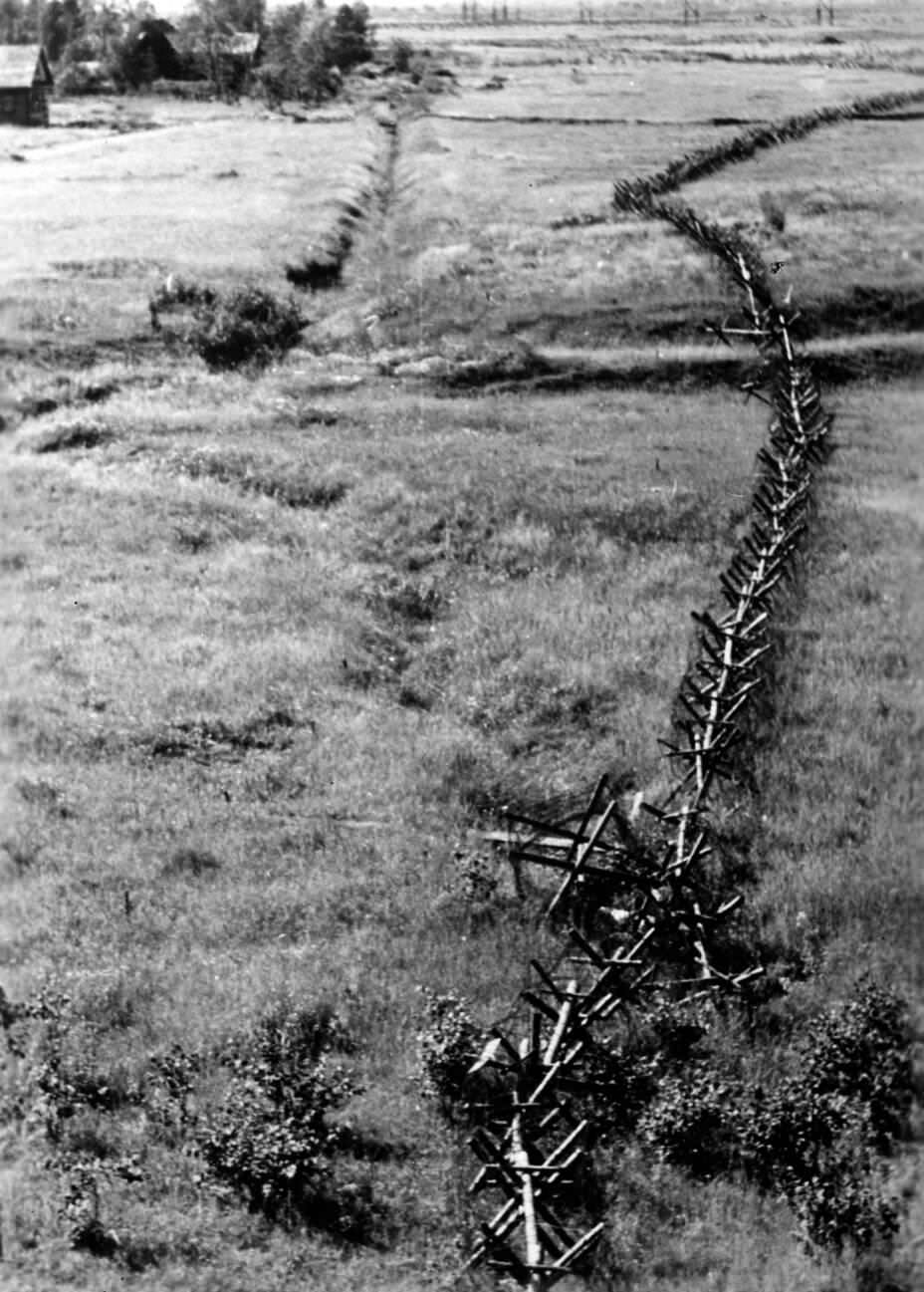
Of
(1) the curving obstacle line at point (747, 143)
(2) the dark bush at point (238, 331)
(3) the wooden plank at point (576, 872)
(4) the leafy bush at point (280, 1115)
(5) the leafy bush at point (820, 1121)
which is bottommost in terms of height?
(5) the leafy bush at point (820, 1121)

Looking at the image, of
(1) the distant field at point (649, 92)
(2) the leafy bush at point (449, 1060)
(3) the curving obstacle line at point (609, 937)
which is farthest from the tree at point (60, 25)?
(2) the leafy bush at point (449, 1060)

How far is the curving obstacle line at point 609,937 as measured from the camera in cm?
622

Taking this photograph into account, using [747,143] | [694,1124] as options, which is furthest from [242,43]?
[694,1124]

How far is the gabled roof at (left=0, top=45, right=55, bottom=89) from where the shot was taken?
331 inches

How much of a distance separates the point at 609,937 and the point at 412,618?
2.29 m

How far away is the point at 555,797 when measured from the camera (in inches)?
319

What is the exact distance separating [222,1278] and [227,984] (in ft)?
4.56

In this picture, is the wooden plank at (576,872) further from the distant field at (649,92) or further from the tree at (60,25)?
the tree at (60,25)

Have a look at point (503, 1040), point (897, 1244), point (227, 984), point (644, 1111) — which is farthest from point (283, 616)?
point (897, 1244)

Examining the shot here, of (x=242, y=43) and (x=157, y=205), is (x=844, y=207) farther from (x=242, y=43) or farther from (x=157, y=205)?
(x=157, y=205)

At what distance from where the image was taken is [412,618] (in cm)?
866

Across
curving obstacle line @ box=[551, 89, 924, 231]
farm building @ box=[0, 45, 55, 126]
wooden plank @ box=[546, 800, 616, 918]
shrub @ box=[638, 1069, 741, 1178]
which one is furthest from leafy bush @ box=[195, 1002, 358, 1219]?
curving obstacle line @ box=[551, 89, 924, 231]

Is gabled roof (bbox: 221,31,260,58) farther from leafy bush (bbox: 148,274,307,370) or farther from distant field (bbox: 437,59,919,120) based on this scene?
distant field (bbox: 437,59,919,120)

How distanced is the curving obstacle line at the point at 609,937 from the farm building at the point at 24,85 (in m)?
4.05
